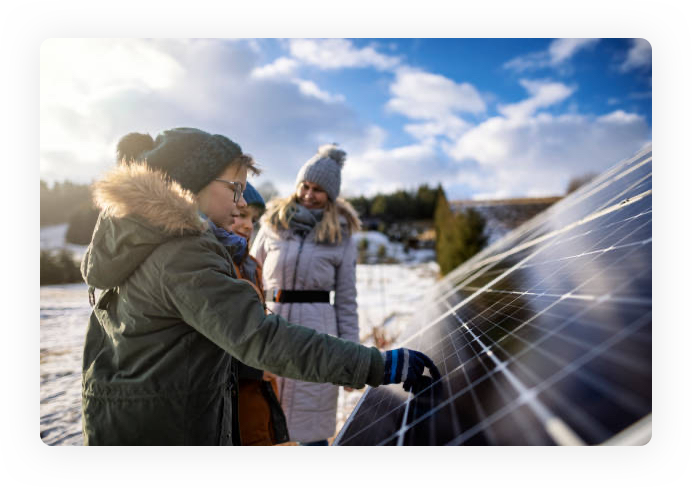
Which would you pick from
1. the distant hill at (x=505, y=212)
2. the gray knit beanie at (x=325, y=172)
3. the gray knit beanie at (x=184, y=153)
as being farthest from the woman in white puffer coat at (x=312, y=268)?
the distant hill at (x=505, y=212)

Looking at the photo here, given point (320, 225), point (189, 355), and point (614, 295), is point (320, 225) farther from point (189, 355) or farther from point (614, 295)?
point (614, 295)

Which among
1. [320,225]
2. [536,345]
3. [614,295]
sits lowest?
[536,345]

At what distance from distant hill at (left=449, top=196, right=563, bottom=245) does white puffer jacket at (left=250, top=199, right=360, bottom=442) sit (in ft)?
46.0

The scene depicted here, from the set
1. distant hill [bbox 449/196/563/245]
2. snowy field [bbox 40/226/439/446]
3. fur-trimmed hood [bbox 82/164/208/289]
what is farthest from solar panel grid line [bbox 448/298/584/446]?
distant hill [bbox 449/196/563/245]

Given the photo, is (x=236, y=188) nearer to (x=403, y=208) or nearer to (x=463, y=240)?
(x=463, y=240)

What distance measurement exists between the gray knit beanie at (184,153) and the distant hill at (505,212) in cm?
1575

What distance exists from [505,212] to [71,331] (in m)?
21.1

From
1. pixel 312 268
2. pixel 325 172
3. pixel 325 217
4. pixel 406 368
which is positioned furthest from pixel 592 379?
pixel 325 172

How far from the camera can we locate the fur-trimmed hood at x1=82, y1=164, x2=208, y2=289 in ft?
4.10

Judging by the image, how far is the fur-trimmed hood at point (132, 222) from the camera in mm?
1251
